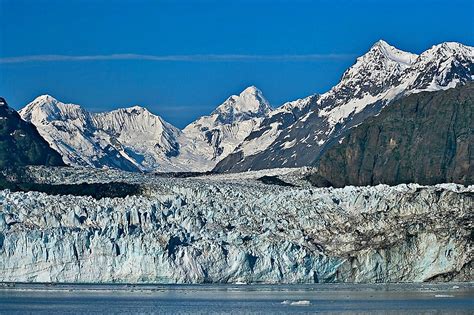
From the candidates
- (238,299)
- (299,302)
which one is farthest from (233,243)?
(299,302)

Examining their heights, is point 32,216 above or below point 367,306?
above

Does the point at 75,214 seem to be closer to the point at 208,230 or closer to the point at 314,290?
the point at 208,230

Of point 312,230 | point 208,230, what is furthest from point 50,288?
point 312,230

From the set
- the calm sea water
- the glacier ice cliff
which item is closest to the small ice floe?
the calm sea water

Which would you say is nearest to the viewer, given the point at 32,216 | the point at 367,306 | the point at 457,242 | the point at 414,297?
the point at 367,306

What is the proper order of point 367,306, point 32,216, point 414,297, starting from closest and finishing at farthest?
1. point 367,306
2. point 414,297
3. point 32,216

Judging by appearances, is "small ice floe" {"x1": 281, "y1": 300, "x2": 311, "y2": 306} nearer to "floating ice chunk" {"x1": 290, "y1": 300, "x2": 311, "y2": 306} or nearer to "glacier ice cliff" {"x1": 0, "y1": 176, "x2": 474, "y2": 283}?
"floating ice chunk" {"x1": 290, "y1": 300, "x2": 311, "y2": 306}
